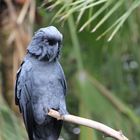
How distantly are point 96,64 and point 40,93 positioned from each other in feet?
3.35

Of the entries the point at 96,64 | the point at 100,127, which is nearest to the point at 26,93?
the point at 100,127

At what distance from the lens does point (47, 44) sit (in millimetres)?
1242

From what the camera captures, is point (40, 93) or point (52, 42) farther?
point (40, 93)

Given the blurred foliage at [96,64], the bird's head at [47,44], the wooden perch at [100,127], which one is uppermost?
the bird's head at [47,44]

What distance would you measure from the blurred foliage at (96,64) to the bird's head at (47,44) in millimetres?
162

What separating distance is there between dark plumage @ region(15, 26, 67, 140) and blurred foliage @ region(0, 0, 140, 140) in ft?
0.28

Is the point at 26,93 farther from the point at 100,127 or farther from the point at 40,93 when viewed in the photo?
the point at 100,127

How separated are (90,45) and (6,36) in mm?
276

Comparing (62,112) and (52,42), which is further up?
(52,42)

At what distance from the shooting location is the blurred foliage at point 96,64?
1700 mm

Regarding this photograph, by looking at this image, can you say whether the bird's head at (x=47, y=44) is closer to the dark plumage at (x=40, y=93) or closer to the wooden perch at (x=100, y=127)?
the dark plumage at (x=40, y=93)

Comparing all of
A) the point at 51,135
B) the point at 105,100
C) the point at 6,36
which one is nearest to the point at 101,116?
the point at 105,100

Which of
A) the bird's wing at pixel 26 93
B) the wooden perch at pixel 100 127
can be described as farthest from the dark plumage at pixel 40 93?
the wooden perch at pixel 100 127

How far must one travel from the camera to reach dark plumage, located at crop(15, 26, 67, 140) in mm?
1316
